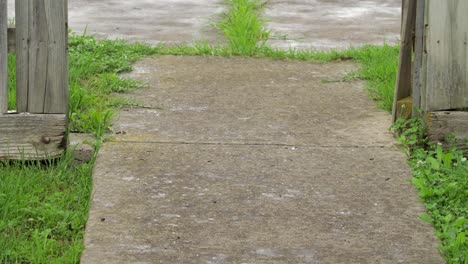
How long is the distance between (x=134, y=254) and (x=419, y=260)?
100cm

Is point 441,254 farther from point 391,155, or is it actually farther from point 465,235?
point 391,155

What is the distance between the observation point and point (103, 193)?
432 centimetres

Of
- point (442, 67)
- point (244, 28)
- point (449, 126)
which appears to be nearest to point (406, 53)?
point (442, 67)

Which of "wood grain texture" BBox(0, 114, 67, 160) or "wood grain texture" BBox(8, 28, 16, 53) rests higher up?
"wood grain texture" BBox(8, 28, 16, 53)

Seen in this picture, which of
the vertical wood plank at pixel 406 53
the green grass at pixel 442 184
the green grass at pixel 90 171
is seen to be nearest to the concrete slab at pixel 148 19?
the green grass at pixel 90 171

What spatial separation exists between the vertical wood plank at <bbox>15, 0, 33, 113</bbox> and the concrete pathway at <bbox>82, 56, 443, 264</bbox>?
1.41 ft

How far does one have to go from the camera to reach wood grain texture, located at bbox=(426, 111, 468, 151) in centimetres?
482

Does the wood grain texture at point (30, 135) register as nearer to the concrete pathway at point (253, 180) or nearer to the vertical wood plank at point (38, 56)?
the vertical wood plank at point (38, 56)

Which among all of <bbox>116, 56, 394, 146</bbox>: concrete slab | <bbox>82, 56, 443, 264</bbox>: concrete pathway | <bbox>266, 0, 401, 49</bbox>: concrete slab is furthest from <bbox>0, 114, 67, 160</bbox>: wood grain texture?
<bbox>266, 0, 401, 49</bbox>: concrete slab

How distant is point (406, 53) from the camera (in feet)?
16.6

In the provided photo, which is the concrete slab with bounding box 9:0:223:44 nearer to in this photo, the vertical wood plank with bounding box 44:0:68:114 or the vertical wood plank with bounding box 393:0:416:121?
the vertical wood plank with bounding box 393:0:416:121

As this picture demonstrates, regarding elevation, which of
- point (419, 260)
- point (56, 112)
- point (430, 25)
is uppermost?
point (430, 25)

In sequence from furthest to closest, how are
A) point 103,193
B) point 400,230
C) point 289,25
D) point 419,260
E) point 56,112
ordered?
point 289,25, point 56,112, point 103,193, point 400,230, point 419,260

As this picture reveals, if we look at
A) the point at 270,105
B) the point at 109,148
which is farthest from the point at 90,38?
the point at 109,148
